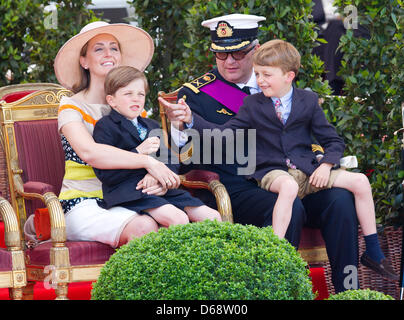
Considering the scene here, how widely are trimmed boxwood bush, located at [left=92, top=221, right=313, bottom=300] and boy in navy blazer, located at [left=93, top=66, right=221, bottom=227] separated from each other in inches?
37.5

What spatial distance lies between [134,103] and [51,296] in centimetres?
157

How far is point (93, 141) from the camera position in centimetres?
420

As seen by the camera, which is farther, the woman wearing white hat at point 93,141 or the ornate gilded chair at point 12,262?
the woman wearing white hat at point 93,141

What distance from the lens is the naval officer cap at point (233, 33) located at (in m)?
4.68

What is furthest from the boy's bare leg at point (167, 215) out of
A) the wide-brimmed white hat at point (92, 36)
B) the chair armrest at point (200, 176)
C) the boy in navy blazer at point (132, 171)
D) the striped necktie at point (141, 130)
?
the wide-brimmed white hat at point (92, 36)

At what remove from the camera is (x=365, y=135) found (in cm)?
528

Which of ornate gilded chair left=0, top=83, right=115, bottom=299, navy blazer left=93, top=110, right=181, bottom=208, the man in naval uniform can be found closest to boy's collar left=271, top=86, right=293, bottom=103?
the man in naval uniform

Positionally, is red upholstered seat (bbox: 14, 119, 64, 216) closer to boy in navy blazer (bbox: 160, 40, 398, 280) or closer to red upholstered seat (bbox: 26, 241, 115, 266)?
red upholstered seat (bbox: 26, 241, 115, 266)

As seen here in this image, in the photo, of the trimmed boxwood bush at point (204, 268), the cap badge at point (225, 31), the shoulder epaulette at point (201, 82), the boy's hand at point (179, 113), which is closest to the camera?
the trimmed boxwood bush at point (204, 268)

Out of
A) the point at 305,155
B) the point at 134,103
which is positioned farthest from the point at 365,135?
the point at 134,103

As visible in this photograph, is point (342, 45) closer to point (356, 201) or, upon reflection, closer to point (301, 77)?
point (301, 77)

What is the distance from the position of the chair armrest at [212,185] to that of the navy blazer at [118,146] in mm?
477

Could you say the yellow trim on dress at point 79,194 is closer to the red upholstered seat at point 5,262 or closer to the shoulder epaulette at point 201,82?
the red upholstered seat at point 5,262

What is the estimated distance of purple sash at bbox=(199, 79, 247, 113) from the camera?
476 cm
